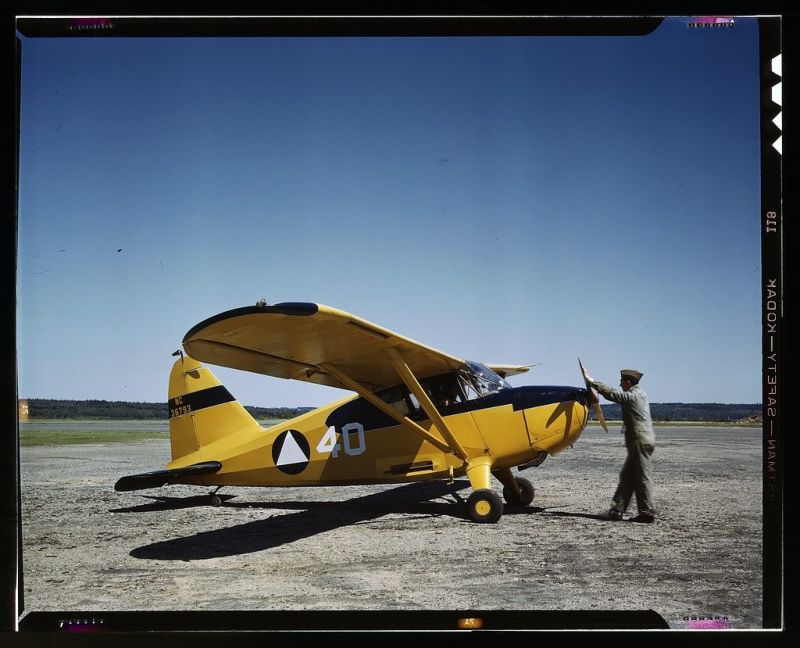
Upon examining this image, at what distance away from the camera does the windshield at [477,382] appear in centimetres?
718

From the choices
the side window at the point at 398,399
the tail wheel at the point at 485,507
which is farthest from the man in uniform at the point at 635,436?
the side window at the point at 398,399

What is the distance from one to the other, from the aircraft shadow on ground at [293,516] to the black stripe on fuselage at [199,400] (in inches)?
50.3

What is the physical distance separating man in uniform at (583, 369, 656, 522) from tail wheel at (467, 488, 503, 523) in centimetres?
121

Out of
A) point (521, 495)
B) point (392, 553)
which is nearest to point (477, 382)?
point (521, 495)

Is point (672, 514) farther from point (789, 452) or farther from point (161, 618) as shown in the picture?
point (161, 618)

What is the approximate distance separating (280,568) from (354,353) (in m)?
2.49

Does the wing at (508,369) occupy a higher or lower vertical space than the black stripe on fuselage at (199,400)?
higher

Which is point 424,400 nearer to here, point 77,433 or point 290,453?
point 290,453

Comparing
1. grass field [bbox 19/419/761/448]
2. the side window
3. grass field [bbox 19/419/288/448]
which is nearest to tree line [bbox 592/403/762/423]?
grass field [bbox 19/419/761/448]

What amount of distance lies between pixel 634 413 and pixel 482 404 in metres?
2.04

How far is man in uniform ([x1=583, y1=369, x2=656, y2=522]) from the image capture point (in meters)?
5.30

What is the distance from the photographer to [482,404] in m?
7.05

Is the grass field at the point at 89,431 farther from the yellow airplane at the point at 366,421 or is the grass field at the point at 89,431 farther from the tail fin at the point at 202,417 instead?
the yellow airplane at the point at 366,421

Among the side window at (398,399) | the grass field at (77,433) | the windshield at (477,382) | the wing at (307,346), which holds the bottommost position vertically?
the grass field at (77,433)
